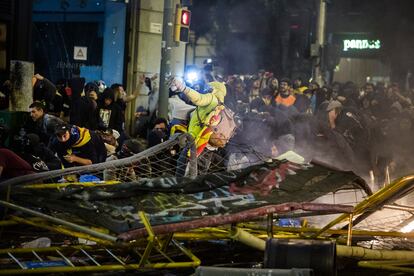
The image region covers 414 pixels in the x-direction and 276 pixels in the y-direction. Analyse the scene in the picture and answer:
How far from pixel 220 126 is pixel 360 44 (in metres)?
28.4

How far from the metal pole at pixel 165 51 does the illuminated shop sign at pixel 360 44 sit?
79.6ft

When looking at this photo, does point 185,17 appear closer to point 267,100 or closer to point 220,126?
point 267,100

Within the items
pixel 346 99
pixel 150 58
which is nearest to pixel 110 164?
pixel 150 58

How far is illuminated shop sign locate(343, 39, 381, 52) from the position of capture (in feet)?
120

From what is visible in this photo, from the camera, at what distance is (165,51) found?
13.6m

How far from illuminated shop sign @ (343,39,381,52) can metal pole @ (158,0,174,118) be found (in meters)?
24.3

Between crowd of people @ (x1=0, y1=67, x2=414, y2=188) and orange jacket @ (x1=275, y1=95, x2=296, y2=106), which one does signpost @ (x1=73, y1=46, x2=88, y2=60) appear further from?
orange jacket @ (x1=275, y1=95, x2=296, y2=106)

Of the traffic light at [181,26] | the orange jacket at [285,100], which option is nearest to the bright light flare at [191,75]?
the orange jacket at [285,100]

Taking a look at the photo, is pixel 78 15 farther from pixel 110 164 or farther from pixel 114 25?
pixel 110 164

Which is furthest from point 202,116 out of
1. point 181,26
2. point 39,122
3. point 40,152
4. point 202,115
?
point 181,26

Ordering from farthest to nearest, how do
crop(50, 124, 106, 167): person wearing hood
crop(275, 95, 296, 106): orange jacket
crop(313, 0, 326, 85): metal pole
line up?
1. crop(313, 0, 326, 85): metal pole
2. crop(275, 95, 296, 106): orange jacket
3. crop(50, 124, 106, 167): person wearing hood

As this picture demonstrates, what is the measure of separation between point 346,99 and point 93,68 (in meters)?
6.29

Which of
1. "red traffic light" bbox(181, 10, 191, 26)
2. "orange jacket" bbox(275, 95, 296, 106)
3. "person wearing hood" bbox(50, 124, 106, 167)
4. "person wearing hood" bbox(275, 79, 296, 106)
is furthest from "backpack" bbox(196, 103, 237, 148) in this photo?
"orange jacket" bbox(275, 95, 296, 106)

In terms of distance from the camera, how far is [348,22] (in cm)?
3831
